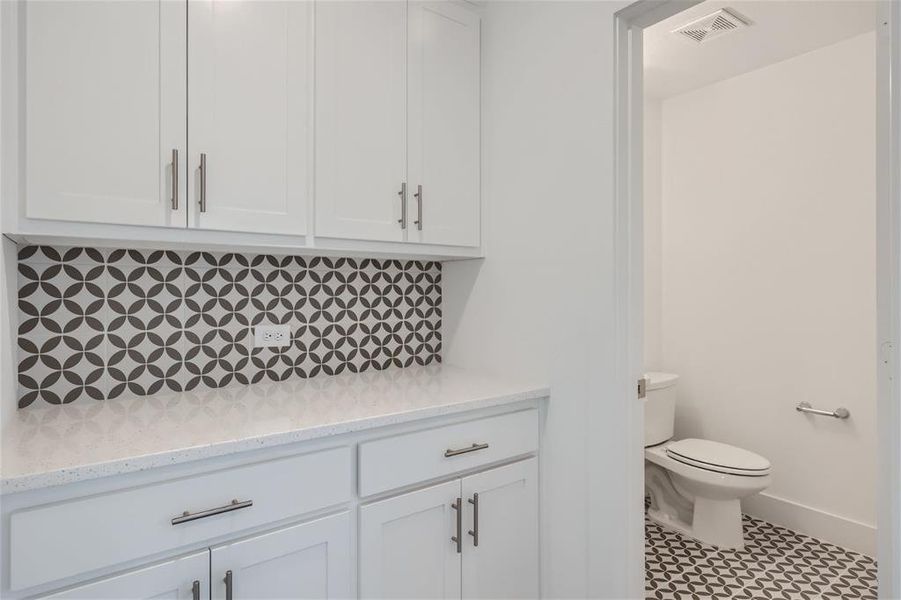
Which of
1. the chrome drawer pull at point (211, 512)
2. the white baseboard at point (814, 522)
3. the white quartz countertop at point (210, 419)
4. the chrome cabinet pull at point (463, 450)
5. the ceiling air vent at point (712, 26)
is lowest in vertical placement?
the white baseboard at point (814, 522)

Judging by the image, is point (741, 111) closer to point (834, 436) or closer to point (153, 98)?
point (834, 436)

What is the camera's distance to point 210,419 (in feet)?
4.21

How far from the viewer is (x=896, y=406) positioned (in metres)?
1.02

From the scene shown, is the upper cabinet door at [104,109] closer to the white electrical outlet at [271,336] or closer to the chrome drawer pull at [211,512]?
the white electrical outlet at [271,336]

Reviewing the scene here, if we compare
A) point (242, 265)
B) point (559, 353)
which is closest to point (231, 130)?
point (242, 265)

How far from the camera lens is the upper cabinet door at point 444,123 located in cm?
177

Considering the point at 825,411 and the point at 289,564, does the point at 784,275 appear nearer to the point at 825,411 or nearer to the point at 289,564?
the point at 825,411

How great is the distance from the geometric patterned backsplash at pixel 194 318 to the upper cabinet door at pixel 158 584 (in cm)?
68

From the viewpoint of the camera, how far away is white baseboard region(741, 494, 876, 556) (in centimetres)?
233

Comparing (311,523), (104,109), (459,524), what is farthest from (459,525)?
(104,109)

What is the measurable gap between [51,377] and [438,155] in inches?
55.1

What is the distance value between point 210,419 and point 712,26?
8.43 feet

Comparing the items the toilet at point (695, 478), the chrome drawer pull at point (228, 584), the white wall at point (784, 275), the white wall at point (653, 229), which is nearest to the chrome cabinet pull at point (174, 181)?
the chrome drawer pull at point (228, 584)

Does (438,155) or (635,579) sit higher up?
(438,155)
